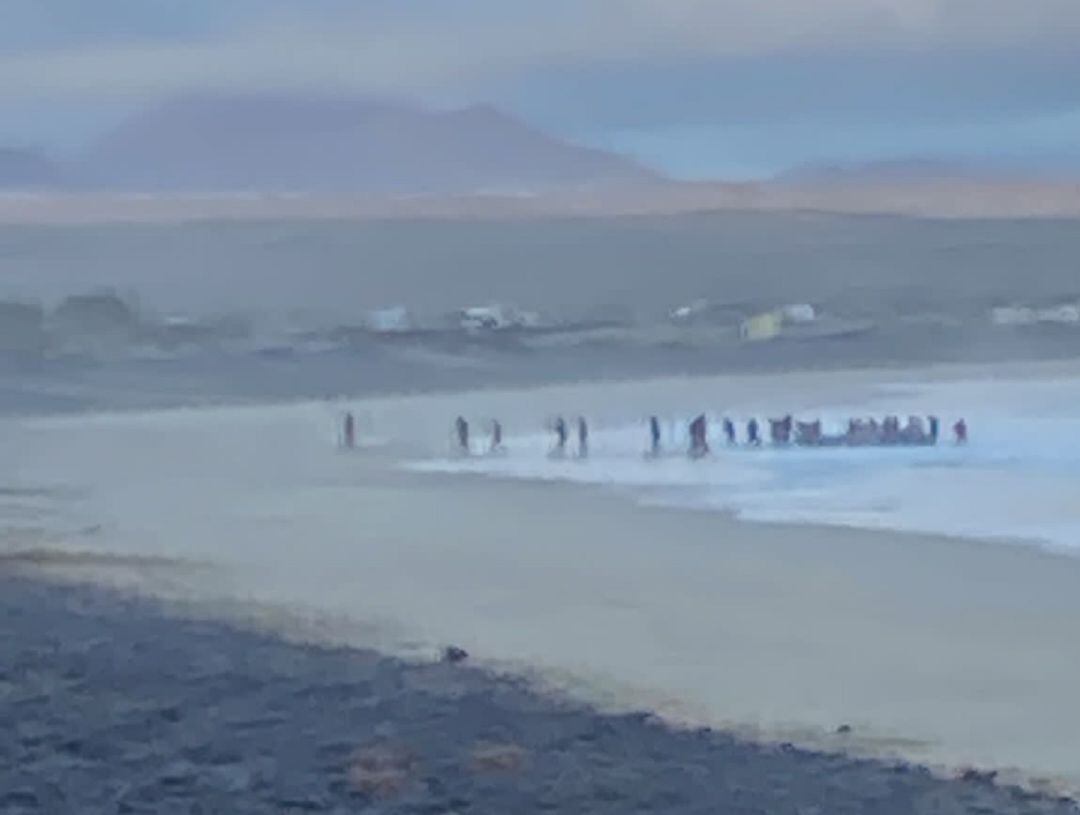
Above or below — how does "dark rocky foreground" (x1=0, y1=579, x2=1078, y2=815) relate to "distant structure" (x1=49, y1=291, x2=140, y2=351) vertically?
below

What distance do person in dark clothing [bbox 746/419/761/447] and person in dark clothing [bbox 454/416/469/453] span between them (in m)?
0.25

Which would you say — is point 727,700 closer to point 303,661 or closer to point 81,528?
point 303,661

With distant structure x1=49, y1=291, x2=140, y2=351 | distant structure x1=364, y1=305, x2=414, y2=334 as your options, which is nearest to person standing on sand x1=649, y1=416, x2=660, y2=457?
distant structure x1=364, y1=305, x2=414, y2=334

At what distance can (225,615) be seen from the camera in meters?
1.62

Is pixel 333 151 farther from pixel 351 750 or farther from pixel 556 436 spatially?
pixel 351 750

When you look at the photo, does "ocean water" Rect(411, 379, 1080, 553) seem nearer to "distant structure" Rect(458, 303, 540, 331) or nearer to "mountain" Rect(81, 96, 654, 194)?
"distant structure" Rect(458, 303, 540, 331)

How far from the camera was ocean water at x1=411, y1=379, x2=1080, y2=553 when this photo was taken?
1.67m

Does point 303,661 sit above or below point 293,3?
below

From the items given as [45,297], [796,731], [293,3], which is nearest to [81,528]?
[45,297]

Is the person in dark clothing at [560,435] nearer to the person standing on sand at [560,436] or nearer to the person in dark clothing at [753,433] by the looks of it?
the person standing on sand at [560,436]

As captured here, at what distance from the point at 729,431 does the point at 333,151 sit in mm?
432

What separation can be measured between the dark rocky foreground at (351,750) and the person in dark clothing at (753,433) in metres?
0.37

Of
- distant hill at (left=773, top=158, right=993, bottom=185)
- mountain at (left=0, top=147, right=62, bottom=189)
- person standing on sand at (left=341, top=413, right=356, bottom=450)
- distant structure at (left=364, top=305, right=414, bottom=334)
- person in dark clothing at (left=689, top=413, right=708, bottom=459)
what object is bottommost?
person in dark clothing at (left=689, top=413, right=708, bottom=459)

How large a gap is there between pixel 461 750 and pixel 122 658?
29 cm
